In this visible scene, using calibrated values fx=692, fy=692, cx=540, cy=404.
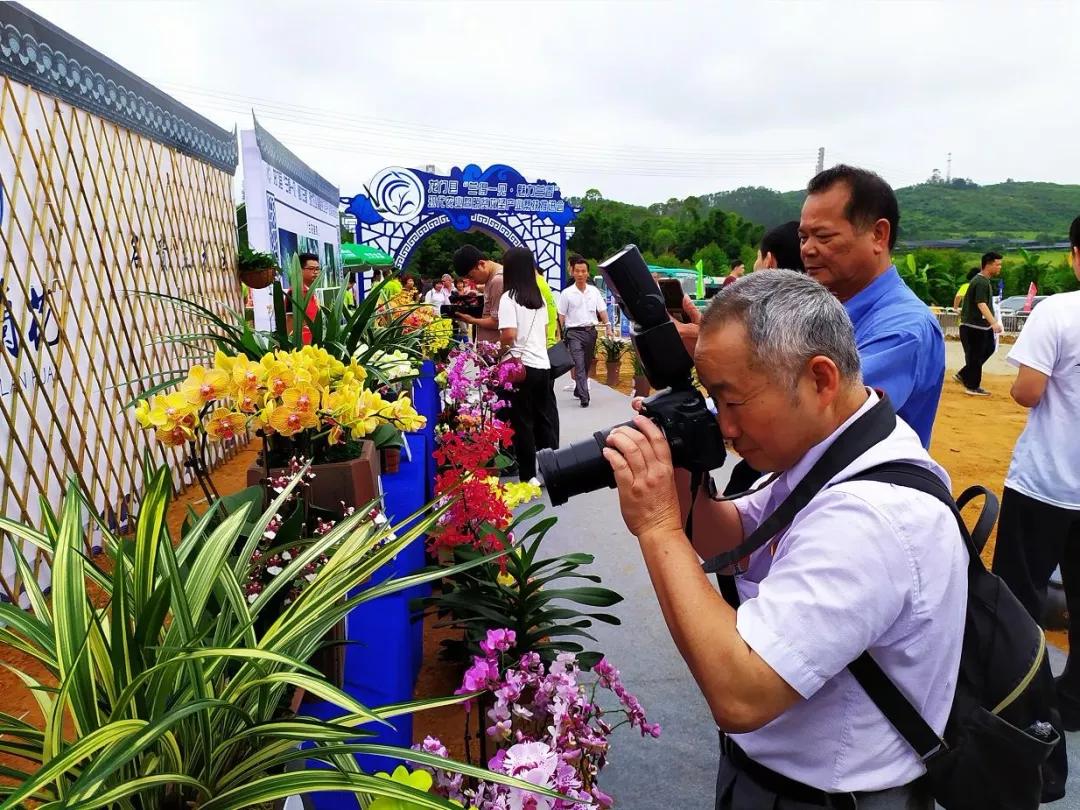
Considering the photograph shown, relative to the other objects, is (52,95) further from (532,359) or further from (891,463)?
(891,463)

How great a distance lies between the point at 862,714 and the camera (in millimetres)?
932

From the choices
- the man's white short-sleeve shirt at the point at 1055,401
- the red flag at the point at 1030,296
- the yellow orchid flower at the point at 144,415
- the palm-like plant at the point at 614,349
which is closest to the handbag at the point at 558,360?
the man's white short-sleeve shirt at the point at 1055,401

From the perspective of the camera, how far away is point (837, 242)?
182cm

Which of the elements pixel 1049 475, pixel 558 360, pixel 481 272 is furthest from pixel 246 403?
pixel 481 272

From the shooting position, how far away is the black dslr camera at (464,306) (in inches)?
236

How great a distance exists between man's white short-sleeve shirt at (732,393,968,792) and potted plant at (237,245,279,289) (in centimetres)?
647

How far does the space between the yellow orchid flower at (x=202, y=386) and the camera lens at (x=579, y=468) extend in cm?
72

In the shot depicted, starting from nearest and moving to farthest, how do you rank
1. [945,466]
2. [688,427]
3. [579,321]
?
1. [688,427]
2. [945,466]
3. [579,321]

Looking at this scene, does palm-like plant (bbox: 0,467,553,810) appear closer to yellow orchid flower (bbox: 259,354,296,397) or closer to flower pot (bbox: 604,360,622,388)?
yellow orchid flower (bbox: 259,354,296,397)

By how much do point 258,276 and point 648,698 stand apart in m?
5.76

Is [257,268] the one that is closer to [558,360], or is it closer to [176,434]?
[558,360]

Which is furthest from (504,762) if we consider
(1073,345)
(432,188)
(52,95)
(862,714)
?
(432,188)

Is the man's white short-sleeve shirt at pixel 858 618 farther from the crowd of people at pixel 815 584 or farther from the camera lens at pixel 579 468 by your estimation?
the camera lens at pixel 579 468

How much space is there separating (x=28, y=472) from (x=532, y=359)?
2.84m
